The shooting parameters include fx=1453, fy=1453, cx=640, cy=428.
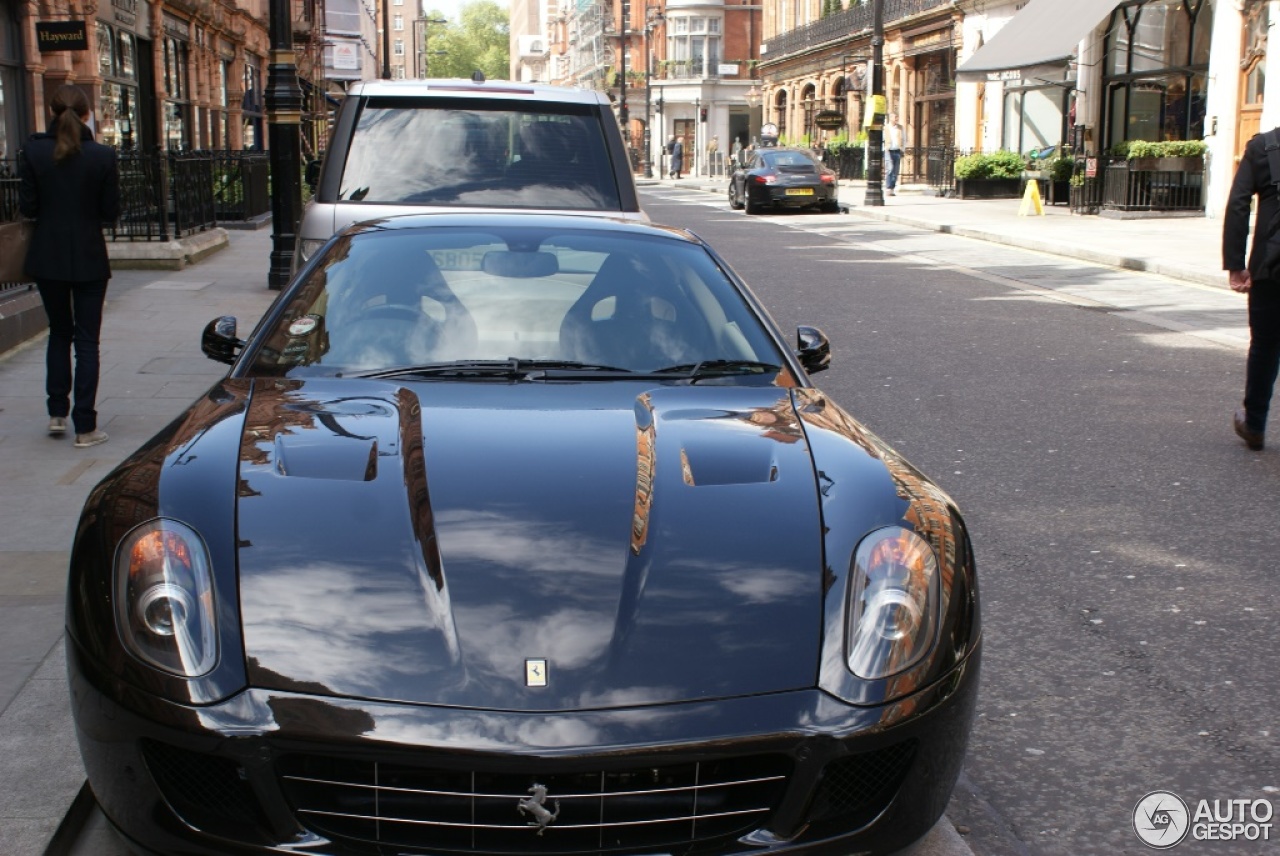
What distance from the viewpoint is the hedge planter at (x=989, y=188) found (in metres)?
35.8

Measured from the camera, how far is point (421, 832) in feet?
8.68

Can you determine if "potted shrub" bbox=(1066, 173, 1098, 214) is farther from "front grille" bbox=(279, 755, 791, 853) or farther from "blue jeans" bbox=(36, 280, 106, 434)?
"front grille" bbox=(279, 755, 791, 853)

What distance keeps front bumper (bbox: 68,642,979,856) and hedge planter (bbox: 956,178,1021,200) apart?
34608mm

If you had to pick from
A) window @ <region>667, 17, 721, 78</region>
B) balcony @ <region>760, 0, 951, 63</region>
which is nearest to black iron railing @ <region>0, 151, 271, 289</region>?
balcony @ <region>760, 0, 951, 63</region>

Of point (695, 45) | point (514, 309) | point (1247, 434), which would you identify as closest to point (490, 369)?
point (514, 309)

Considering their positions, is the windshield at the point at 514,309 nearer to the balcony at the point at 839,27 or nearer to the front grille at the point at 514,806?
the front grille at the point at 514,806

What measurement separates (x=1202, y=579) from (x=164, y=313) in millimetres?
9903

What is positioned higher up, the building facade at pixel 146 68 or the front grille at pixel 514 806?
the building facade at pixel 146 68

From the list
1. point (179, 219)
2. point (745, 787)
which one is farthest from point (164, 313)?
point (745, 787)

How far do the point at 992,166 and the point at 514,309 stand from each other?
1309 inches

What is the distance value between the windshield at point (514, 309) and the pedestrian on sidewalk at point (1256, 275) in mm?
4114

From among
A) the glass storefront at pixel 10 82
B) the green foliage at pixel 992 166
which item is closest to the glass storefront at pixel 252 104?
the green foliage at pixel 992 166

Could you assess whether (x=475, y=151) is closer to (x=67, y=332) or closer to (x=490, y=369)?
(x=67, y=332)

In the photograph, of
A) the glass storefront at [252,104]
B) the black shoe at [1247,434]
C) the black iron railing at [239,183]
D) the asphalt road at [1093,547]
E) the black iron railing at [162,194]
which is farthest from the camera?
the glass storefront at [252,104]
